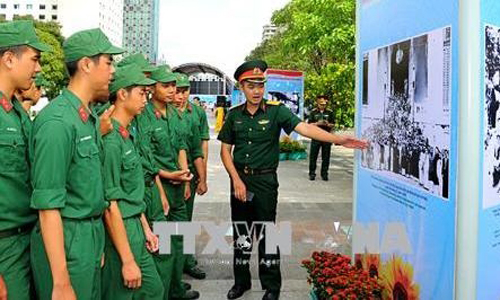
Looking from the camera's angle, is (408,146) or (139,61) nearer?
(408,146)

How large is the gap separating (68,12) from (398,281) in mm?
102109

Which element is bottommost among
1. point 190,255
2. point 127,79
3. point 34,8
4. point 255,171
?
point 190,255

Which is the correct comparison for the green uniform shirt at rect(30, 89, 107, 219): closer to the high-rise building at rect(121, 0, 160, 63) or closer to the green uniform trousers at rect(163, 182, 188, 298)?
the green uniform trousers at rect(163, 182, 188, 298)

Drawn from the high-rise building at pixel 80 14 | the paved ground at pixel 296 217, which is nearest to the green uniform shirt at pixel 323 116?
the paved ground at pixel 296 217

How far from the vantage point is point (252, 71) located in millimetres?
3787

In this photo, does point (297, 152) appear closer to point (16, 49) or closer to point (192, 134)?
point (192, 134)

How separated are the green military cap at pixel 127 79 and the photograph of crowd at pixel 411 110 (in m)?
1.29

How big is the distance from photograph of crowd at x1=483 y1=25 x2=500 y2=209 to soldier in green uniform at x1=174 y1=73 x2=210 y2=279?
273 centimetres

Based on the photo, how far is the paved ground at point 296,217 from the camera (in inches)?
171

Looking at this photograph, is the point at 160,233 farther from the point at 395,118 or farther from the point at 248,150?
the point at 395,118

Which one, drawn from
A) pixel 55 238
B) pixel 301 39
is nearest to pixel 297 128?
pixel 55 238

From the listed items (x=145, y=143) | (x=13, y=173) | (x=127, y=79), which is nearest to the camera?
(x=13, y=173)

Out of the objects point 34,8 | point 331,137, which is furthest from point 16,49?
point 34,8

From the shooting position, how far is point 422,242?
2.41 metres
